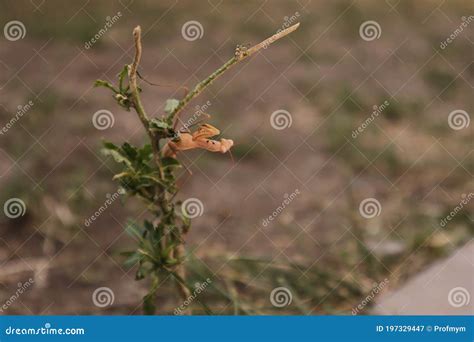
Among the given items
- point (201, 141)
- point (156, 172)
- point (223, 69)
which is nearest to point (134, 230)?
point (156, 172)

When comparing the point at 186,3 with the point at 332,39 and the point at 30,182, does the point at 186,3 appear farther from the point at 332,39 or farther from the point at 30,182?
the point at 30,182

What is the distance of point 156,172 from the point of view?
1.52m

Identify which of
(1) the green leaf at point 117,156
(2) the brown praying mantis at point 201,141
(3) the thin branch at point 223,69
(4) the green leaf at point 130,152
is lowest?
(1) the green leaf at point 117,156

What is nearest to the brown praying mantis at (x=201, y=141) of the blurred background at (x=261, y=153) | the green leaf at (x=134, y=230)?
the green leaf at (x=134, y=230)

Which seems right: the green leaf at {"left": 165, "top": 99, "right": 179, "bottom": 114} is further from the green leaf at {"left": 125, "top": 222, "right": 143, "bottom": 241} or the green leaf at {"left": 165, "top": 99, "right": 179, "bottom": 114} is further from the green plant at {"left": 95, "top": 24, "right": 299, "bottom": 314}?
the green leaf at {"left": 125, "top": 222, "right": 143, "bottom": 241}

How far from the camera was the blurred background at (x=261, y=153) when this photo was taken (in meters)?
2.23

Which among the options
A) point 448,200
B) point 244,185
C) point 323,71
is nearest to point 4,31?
point 244,185

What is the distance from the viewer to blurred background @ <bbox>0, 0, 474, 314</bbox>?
223 cm

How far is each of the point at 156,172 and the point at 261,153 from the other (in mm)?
1283

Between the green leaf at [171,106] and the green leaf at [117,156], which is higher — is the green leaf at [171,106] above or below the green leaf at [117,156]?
above

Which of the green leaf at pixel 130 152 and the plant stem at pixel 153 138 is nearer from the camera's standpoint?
the plant stem at pixel 153 138

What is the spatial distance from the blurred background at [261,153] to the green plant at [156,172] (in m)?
0.31

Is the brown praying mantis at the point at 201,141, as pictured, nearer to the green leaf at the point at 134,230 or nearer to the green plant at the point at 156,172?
the green plant at the point at 156,172

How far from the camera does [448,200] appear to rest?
8.63 ft
